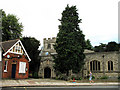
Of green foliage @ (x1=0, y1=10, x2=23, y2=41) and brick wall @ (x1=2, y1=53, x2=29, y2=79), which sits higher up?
green foliage @ (x1=0, y1=10, x2=23, y2=41)

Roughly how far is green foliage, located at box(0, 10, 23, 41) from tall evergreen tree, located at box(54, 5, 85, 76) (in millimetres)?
17251

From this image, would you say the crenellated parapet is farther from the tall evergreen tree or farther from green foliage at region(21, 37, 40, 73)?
the tall evergreen tree

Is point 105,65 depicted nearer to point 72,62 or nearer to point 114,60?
point 114,60

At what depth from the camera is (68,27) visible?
24828mm

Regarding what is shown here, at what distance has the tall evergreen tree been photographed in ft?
78.1

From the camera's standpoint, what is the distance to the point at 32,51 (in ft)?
99.8

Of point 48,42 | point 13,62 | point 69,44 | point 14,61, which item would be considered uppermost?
point 48,42

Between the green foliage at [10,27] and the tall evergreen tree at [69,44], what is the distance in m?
17.3

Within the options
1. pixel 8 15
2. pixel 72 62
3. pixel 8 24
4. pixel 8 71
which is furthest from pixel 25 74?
pixel 8 15

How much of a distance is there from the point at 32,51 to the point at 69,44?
32.6ft

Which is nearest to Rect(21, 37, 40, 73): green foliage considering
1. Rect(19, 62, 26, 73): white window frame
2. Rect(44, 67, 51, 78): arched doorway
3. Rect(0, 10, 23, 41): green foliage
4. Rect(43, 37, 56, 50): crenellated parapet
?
Rect(44, 67, 51, 78): arched doorway

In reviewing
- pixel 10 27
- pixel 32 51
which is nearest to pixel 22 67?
pixel 32 51

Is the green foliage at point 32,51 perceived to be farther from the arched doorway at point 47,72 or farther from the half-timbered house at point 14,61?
the half-timbered house at point 14,61

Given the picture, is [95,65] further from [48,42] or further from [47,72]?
[48,42]
